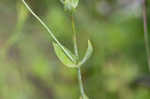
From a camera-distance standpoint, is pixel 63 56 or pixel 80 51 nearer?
pixel 63 56

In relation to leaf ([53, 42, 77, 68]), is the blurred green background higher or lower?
lower

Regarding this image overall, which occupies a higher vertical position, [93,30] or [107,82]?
[93,30]

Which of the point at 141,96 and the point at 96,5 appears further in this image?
the point at 96,5

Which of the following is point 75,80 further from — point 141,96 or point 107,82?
point 141,96

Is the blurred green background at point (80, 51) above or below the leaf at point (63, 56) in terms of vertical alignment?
below

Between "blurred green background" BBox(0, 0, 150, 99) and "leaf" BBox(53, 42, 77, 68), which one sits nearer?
"leaf" BBox(53, 42, 77, 68)

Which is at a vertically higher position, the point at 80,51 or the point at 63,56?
the point at 63,56

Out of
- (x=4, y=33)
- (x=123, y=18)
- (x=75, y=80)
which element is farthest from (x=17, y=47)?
(x=123, y=18)

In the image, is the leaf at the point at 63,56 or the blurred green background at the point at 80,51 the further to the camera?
the blurred green background at the point at 80,51
